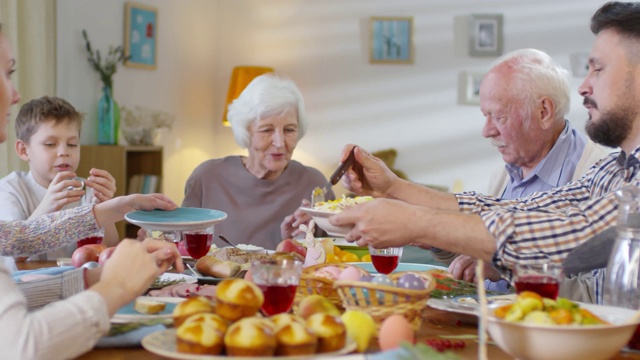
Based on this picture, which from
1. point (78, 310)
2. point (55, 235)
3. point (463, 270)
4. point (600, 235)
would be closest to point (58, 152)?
point (55, 235)

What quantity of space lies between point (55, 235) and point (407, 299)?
4.52ft

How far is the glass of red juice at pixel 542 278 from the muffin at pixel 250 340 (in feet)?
1.72

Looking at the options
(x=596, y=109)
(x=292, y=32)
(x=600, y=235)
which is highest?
(x=292, y=32)

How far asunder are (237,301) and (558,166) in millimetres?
1905

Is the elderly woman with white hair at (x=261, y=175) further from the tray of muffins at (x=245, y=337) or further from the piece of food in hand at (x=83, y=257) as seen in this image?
the tray of muffins at (x=245, y=337)

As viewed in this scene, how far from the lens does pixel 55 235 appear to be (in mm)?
2406

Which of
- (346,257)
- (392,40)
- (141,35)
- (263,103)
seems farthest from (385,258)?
(392,40)

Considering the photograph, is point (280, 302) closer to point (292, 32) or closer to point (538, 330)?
point (538, 330)

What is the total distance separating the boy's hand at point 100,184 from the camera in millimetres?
2893

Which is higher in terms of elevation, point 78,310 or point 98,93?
point 98,93

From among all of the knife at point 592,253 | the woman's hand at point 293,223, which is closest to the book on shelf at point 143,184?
the woman's hand at point 293,223

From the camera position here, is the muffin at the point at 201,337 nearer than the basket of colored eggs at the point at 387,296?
Yes

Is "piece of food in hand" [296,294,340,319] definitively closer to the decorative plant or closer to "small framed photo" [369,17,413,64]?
the decorative plant

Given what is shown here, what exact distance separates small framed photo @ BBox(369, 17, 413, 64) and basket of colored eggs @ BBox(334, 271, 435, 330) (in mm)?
5063
